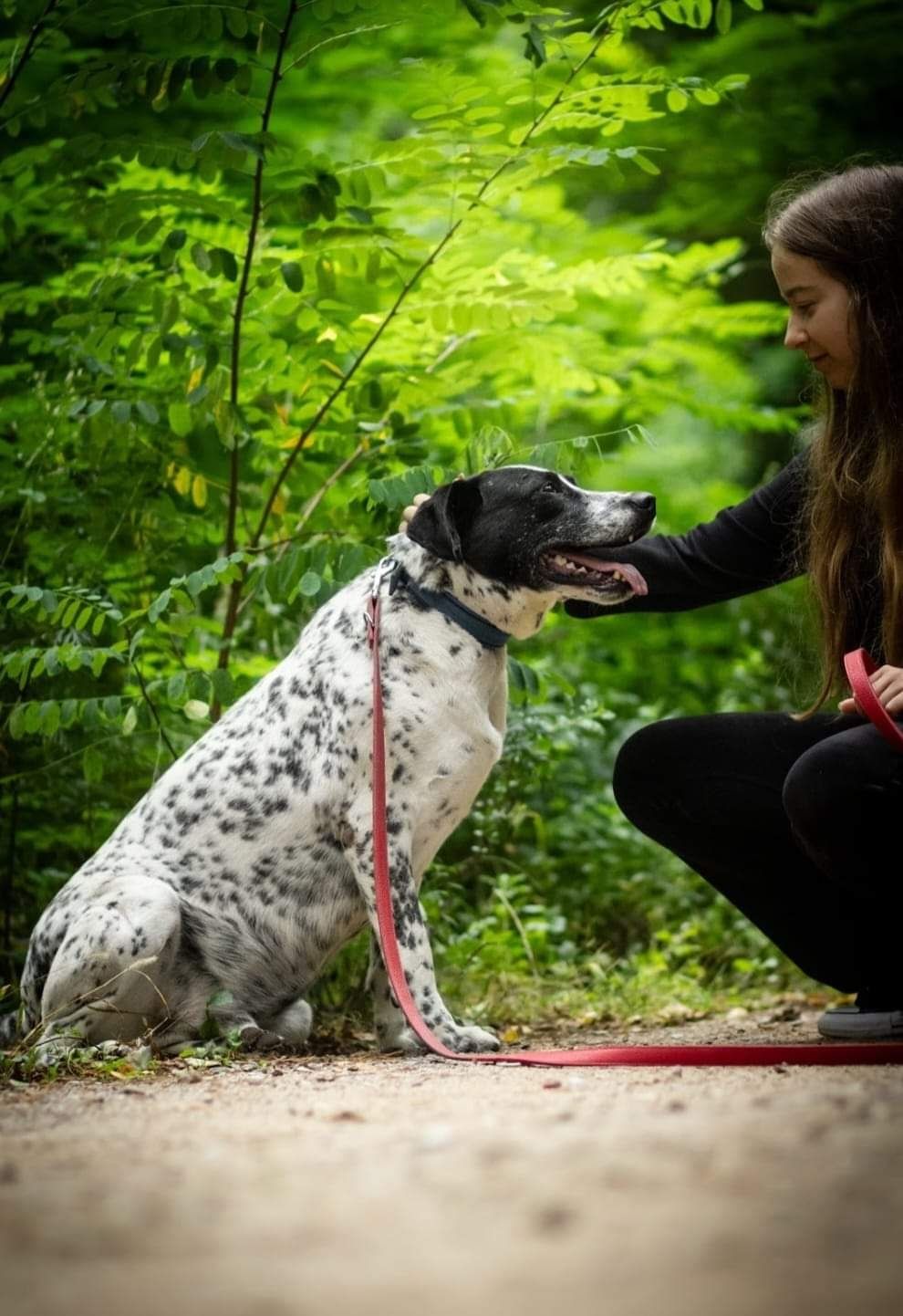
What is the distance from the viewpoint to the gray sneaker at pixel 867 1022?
3711mm

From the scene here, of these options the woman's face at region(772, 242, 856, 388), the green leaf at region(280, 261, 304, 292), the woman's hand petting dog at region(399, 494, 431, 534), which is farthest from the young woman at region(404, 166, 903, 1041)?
the green leaf at region(280, 261, 304, 292)

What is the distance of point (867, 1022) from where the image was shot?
12.4 feet

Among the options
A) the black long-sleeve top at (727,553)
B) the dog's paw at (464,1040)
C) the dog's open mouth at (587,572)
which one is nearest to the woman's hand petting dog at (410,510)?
the dog's open mouth at (587,572)

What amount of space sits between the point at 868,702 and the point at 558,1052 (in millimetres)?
1139

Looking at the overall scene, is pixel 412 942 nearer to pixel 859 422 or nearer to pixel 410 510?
pixel 410 510

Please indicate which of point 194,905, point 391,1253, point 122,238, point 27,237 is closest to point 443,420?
point 122,238

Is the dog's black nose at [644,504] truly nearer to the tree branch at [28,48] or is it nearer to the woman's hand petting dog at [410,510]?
the woman's hand petting dog at [410,510]

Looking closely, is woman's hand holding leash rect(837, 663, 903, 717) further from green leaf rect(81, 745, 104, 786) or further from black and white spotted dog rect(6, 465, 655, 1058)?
green leaf rect(81, 745, 104, 786)

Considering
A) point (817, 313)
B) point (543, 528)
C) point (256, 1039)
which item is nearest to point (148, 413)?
point (543, 528)

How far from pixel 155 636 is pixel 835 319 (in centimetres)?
238

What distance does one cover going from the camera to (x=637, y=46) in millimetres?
9141

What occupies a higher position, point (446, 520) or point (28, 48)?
point (28, 48)

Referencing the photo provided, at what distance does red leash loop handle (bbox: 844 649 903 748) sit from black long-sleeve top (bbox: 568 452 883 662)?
783mm

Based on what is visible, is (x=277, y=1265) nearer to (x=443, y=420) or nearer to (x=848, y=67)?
(x=443, y=420)
